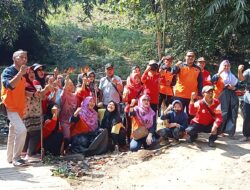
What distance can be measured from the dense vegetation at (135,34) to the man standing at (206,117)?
545cm

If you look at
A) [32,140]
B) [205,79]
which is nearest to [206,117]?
[205,79]

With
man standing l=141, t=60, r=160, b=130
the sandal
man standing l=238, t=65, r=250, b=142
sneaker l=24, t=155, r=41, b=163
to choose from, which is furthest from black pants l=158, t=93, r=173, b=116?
the sandal

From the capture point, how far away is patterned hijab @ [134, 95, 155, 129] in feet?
26.1

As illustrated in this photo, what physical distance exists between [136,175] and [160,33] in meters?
10.7

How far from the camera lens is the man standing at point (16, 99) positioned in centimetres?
668

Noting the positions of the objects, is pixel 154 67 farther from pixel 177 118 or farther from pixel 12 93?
pixel 12 93

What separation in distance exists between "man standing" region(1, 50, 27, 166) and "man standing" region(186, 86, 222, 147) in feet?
9.27

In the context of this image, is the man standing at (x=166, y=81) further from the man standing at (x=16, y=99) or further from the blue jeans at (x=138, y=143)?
the man standing at (x=16, y=99)

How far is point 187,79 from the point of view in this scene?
834cm

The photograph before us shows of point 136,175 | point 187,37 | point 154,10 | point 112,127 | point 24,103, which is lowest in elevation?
point 136,175

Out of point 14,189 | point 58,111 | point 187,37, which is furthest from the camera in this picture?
point 187,37

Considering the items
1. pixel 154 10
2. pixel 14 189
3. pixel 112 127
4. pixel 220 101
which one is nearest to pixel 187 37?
pixel 154 10

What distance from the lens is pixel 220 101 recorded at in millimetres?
8570

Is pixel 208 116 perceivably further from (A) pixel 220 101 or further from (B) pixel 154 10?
(B) pixel 154 10
